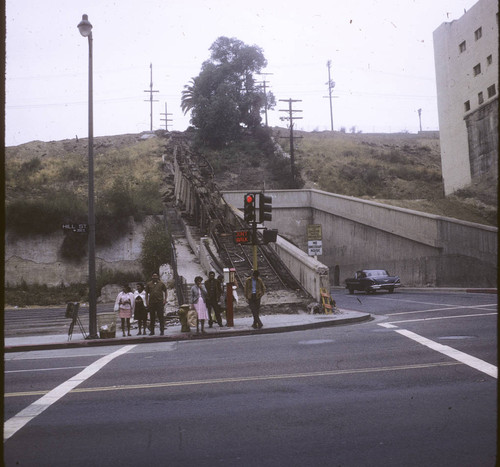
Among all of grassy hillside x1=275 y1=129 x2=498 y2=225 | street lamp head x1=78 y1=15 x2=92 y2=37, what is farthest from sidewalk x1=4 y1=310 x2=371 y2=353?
grassy hillside x1=275 y1=129 x2=498 y2=225

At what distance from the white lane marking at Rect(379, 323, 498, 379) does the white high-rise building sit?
33.1 meters

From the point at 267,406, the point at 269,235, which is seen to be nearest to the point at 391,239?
the point at 269,235

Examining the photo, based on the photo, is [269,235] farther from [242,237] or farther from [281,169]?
[281,169]

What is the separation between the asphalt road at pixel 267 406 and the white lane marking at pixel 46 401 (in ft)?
0.07

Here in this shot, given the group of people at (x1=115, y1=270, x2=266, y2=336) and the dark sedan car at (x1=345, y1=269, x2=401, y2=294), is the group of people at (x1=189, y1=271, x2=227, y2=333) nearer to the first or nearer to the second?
the group of people at (x1=115, y1=270, x2=266, y2=336)

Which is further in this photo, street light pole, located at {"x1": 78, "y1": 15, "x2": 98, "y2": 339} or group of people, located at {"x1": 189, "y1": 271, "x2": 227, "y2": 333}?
group of people, located at {"x1": 189, "y1": 271, "x2": 227, "y2": 333}

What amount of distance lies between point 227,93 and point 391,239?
33.6 meters

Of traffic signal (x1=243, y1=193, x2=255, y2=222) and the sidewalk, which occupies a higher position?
traffic signal (x1=243, y1=193, x2=255, y2=222)

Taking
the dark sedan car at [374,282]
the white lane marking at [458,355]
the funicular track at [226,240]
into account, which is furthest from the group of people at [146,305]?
the dark sedan car at [374,282]

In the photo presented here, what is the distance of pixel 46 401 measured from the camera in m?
7.48

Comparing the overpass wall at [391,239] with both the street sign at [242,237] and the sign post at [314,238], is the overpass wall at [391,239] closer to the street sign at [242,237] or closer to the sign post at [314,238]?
the sign post at [314,238]

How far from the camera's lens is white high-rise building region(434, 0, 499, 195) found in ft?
137

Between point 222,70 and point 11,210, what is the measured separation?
35697 mm

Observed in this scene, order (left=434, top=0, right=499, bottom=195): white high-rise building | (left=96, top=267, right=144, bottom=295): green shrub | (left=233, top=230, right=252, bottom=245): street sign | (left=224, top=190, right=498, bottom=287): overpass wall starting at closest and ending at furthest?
(left=233, top=230, right=252, bottom=245): street sign, (left=224, top=190, right=498, bottom=287): overpass wall, (left=96, top=267, right=144, bottom=295): green shrub, (left=434, top=0, right=499, bottom=195): white high-rise building
